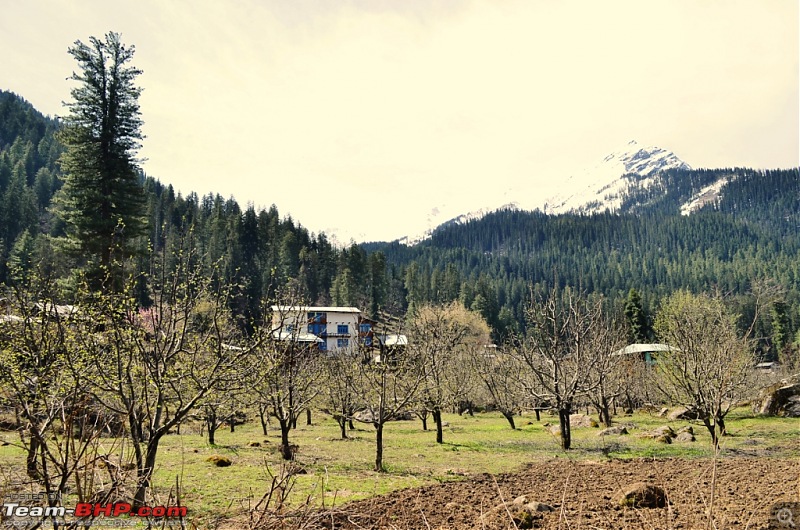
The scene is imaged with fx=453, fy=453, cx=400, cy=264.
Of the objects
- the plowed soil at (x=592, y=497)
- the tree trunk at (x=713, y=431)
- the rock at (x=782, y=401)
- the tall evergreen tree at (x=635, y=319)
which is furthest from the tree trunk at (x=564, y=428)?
the tall evergreen tree at (x=635, y=319)

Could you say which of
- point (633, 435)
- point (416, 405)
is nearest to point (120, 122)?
point (416, 405)

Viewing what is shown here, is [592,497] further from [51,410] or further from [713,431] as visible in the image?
[51,410]

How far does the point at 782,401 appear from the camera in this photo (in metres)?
31.3

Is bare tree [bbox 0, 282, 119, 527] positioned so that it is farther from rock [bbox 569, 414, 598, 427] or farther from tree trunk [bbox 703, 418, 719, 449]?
rock [bbox 569, 414, 598, 427]

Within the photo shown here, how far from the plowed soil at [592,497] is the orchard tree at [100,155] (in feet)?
87.2

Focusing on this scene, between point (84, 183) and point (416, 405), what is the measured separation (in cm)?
2587

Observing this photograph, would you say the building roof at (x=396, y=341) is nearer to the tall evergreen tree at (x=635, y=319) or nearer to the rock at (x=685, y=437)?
the rock at (x=685, y=437)

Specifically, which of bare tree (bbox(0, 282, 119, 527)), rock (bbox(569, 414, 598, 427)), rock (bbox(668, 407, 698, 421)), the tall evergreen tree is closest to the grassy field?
bare tree (bbox(0, 282, 119, 527))

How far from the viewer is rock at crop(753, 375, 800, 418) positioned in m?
30.4

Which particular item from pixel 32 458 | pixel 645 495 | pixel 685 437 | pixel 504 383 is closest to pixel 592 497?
pixel 645 495

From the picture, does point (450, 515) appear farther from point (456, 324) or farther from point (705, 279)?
point (705, 279)

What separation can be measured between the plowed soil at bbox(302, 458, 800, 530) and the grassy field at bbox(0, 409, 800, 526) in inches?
48.8

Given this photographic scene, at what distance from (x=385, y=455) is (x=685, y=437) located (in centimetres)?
1478

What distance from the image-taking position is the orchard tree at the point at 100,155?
29.2m
